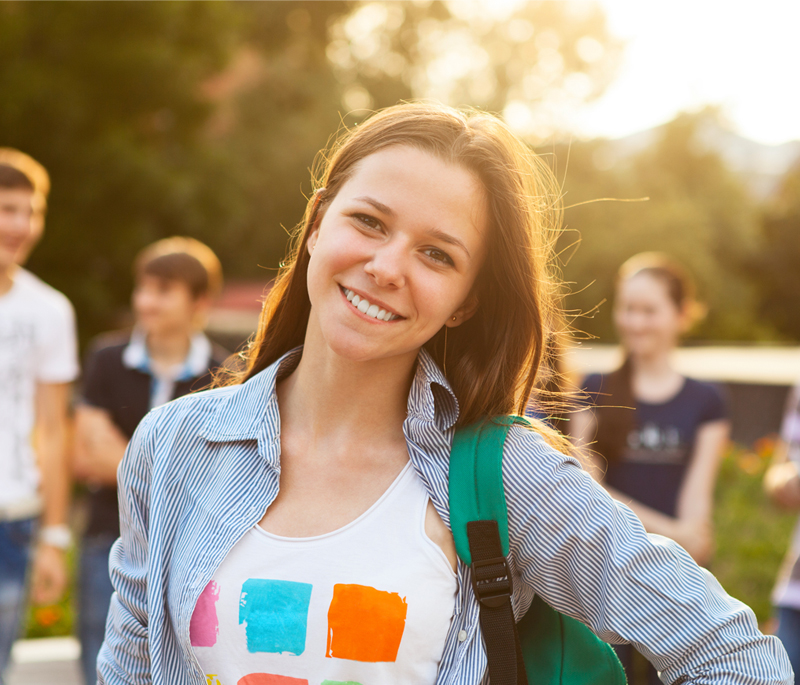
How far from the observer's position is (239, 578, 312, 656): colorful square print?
1.50 meters

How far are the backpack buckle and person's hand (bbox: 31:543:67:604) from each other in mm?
2974

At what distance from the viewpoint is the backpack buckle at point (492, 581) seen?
4.89 ft

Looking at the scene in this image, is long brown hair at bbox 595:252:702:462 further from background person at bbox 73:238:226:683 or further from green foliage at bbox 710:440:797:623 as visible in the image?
green foliage at bbox 710:440:797:623

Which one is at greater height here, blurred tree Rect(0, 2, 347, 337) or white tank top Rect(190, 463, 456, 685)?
blurred tree Rect(0, 2, 347, 337)

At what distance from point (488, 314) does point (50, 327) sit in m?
2.66

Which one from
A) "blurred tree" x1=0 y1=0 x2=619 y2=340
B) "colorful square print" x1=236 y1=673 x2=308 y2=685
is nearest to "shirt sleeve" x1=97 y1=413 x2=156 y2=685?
"colorful square print" x1=236 y1=673 x2=308 y2=685

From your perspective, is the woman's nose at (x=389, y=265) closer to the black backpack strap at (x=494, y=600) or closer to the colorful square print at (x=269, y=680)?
the black backpack strap at (x=494, y=600)

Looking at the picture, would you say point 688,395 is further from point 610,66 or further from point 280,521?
point 610,66

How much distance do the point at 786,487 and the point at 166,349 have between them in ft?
8.65

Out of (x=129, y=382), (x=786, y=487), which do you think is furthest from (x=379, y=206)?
(x=129, y=382)

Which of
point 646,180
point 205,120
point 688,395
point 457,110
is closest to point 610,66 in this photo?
point 646,180

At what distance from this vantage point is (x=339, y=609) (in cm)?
150

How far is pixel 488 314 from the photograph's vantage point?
1.78m

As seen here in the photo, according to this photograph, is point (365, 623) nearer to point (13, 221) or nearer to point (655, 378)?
point (655, 378)
